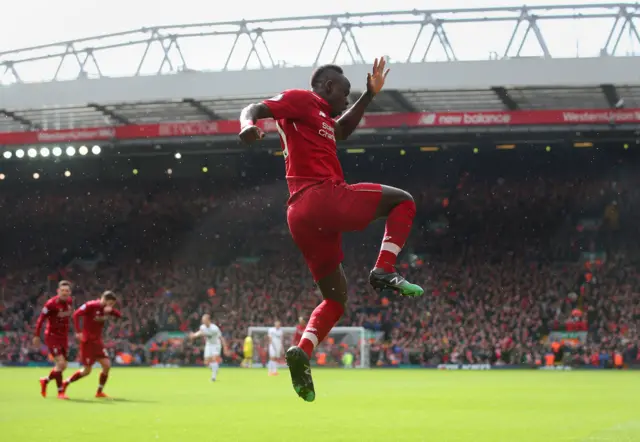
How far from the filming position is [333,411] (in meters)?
16.0

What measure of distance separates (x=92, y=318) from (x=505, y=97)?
62.1ft

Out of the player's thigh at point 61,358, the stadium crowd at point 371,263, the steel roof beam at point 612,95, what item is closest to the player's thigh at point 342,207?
the player's thigh at point 61,358

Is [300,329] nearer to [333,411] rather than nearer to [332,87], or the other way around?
[333,411]

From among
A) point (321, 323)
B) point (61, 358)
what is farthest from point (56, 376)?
point (321, 323)

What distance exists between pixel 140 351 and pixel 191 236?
7.71 m

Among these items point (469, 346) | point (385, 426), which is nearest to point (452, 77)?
point (469, 346)

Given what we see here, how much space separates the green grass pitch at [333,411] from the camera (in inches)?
476

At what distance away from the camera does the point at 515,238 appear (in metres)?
40.9

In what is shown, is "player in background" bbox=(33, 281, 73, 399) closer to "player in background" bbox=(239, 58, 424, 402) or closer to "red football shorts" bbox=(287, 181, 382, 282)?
"player in background" bbox=(239, 58, 424, 402)

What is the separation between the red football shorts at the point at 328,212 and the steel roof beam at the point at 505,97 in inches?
1006

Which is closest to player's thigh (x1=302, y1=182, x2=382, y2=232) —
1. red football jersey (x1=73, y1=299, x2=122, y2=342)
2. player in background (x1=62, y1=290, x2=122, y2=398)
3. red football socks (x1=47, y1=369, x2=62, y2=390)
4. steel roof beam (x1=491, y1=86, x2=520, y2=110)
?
red football jersey (x1=73, y1=299, x2=122, y2=342)

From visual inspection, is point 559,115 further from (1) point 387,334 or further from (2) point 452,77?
(1) point 387,334

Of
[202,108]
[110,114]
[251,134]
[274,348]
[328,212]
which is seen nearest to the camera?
[251,134]

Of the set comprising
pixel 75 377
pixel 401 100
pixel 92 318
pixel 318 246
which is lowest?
pixel 75 377
